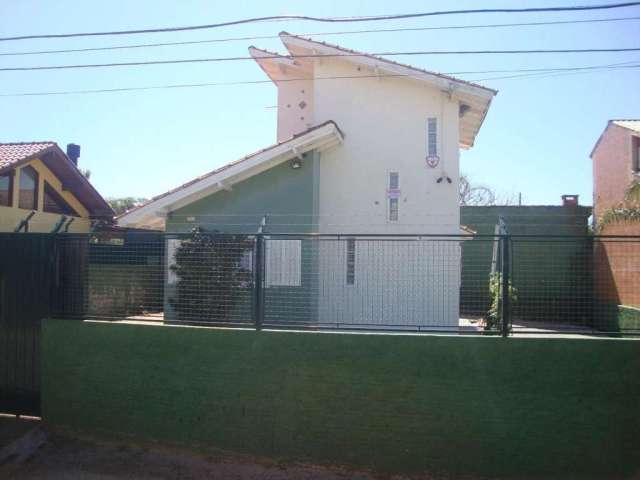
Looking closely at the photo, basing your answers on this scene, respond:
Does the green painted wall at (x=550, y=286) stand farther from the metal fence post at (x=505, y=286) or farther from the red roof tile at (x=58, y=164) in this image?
the red roof tile at (x=58, y=164)

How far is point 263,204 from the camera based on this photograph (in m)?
9.51

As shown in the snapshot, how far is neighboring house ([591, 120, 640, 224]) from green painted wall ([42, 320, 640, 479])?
1443cm

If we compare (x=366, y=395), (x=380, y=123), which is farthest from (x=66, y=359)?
(x=380, y=123)

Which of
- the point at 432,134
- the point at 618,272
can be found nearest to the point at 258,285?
the point at 618,272

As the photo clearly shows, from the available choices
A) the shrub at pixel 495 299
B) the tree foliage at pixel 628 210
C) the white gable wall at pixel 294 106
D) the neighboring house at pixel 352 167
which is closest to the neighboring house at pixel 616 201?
the tree foliage at pixel 628 210

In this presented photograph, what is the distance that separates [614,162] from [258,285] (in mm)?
19969

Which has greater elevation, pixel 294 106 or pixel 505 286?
pixel 294 106

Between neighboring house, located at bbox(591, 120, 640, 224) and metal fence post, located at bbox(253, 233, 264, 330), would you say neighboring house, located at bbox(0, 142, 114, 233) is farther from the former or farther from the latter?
neighboring house, located at bbox(591, 120, 640, 224)

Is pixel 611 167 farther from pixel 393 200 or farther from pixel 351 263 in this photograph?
pixel 351 263

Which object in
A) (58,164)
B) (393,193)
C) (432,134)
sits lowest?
(393,193)

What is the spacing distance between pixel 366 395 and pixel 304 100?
27.7 ft

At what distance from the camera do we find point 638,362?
4.71 m

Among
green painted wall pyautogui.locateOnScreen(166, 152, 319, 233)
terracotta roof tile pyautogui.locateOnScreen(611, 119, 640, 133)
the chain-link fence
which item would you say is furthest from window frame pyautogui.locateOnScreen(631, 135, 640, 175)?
the chain-link fence

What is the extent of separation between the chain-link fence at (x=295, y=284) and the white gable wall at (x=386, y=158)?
13.2 feet
